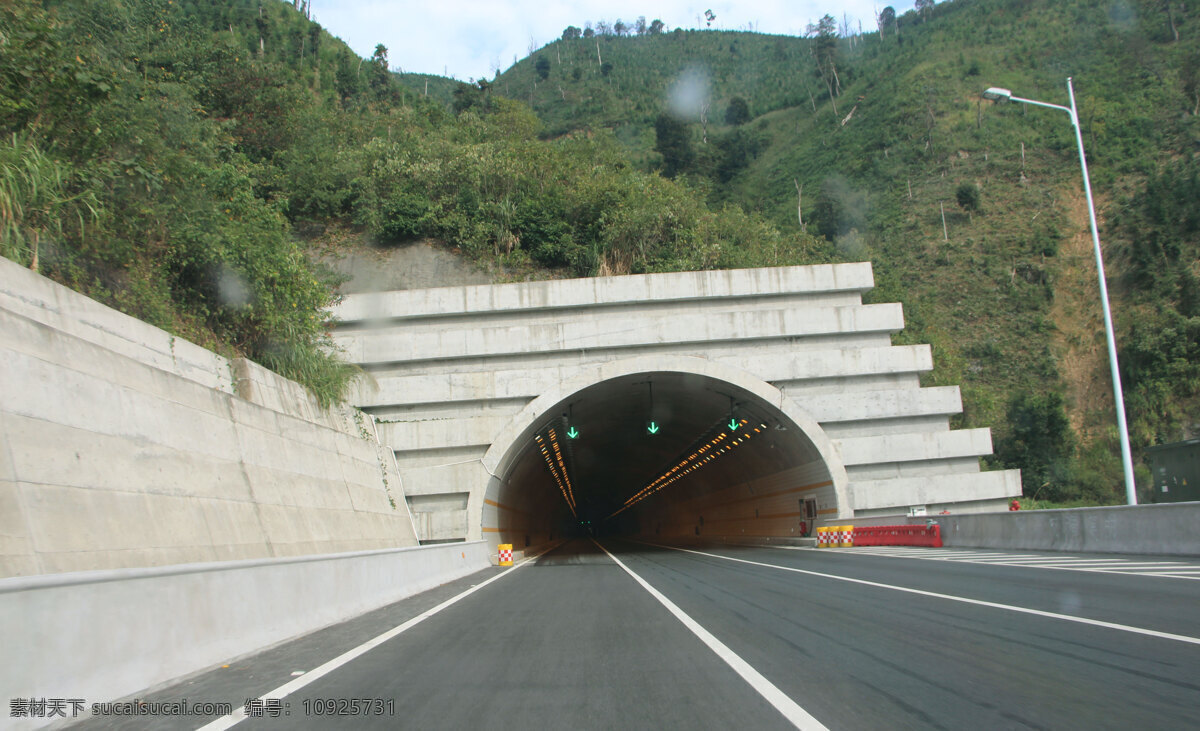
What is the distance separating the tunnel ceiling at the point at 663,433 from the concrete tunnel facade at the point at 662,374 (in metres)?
0.29

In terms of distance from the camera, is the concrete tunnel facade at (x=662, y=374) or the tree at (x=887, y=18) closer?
the concrete tunnel facade at (x=662, y=374)

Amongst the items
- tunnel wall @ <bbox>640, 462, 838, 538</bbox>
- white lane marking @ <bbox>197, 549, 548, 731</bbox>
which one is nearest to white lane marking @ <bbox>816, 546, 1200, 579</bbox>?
tunnel wall @ <bbox>640, 462, 838, 538</bbox>

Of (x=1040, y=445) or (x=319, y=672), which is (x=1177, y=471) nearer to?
(x=1040, y=445)

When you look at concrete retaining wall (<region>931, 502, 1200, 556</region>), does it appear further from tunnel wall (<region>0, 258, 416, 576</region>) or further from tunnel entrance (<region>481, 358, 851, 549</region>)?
tunnel wall (<region>0, 258, 416, 576</region>)

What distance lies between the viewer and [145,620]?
→ 587 cm

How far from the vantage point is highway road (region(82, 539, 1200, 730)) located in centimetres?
471

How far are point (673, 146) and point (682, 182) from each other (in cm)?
4482

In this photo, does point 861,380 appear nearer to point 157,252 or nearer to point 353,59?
point 157,252

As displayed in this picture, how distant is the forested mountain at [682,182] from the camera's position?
55.3 ft

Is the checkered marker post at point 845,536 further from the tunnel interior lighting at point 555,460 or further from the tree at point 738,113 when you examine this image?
the tree at point 738,113

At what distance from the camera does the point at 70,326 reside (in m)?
12.1

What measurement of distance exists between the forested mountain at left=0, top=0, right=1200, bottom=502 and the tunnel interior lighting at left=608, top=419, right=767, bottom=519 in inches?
291

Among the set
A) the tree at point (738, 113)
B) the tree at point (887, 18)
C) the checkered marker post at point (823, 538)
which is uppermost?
the tree at point (887, 18)

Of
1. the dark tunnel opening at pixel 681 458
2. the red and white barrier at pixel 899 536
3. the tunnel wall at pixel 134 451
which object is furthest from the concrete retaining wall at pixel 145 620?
the red and white barrier at pixel 899 536
